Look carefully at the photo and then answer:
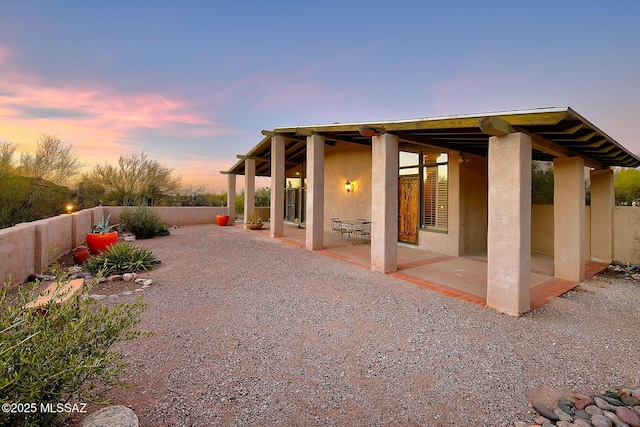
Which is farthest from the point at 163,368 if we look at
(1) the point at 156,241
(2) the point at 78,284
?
(1) the point at 156,241

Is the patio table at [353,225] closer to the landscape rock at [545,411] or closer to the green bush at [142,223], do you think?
the green bush at [142,223]

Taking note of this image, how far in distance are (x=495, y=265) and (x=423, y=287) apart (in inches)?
52.9

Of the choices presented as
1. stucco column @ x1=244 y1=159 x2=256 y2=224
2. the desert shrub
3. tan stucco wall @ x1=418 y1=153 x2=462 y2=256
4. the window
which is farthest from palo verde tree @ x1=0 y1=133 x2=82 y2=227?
tan stucco wall @ x1=418 y1=153 x2=462 y2=256

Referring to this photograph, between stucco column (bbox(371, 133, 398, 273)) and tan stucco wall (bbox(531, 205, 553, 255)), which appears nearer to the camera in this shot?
stucco column (bbox(371, 133, 398, 273))

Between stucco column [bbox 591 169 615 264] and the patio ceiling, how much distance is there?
382mm

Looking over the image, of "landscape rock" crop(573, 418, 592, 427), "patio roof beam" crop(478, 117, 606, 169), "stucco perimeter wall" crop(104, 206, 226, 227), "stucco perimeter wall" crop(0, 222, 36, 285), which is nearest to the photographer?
"landscape rock" crop(573, 418, 592, 427)

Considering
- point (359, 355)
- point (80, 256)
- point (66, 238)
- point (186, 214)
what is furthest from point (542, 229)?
point (186, 214)

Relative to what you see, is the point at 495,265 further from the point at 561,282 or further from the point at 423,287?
the point at 561,282

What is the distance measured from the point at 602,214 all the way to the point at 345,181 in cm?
781

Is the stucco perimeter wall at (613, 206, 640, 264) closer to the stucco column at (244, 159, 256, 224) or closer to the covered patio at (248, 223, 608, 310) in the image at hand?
the covered patio at (248, 223, 608, 310)

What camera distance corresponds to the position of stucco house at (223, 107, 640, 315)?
4.12 m

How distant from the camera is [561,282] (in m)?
5.81

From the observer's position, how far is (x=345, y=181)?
11.8 m

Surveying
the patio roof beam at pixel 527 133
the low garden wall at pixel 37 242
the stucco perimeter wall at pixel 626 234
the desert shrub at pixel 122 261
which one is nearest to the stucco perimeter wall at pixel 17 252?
the low garden wall at pixel 37 242
